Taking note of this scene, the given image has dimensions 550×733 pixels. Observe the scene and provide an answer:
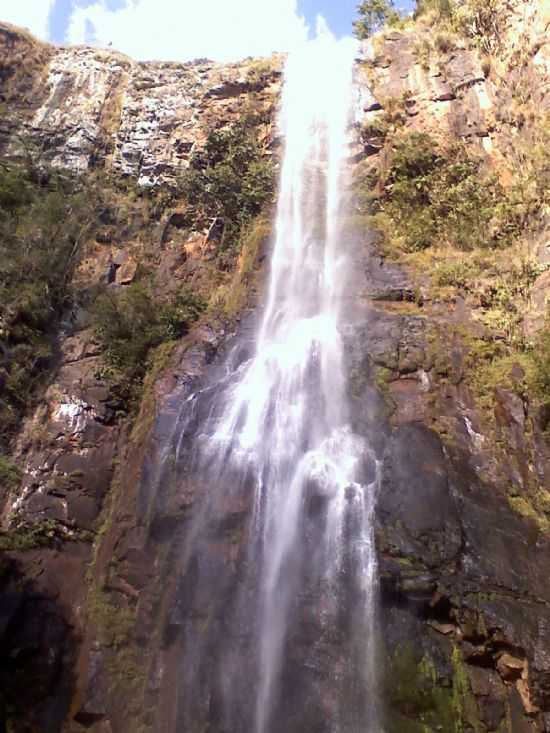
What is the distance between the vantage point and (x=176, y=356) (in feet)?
42.5

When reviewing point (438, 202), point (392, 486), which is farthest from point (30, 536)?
point (438, 202)

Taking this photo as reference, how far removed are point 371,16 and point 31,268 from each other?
17618mm

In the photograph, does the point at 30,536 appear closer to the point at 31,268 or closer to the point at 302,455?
the point at 302,455

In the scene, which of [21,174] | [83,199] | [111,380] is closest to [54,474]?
[111,380]

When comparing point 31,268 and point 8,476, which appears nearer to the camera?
point 8,476

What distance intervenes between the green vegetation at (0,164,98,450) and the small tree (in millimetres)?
13323

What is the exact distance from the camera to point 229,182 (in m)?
17.7

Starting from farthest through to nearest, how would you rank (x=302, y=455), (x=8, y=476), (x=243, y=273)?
1. (x=243, y=273)
2. (x=8, y=476)
3. (x=302, y=455)

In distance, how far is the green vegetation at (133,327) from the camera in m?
12.7

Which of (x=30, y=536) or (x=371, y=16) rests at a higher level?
(x=371, y=16)

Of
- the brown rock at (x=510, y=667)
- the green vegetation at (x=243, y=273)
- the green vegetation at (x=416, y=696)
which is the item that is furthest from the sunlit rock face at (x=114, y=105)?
the brown rock at (x=510, y=667)

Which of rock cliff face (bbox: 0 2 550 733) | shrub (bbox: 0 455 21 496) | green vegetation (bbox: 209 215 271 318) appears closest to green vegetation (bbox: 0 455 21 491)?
shrub (bbox: 0 455 21 496)

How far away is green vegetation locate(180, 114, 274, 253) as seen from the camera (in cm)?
1727

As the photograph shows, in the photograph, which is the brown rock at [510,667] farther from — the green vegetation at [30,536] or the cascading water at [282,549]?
the green vegetation at [30,536]
